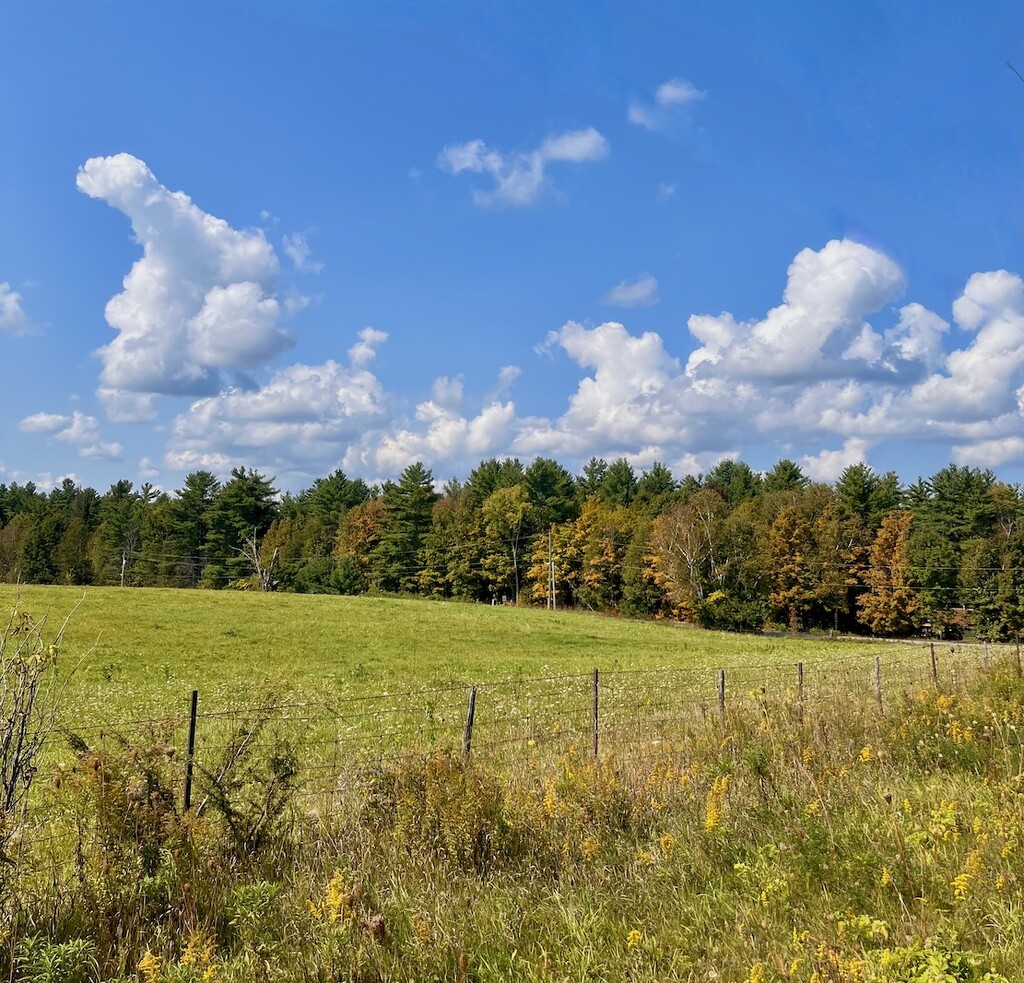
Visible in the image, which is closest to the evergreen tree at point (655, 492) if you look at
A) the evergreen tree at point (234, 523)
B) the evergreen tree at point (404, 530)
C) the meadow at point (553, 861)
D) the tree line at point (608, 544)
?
the tree line at point (608, 544)

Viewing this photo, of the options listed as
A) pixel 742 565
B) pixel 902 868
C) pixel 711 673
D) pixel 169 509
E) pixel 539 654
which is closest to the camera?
pixel 902 868

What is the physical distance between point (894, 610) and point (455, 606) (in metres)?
→ 40.0

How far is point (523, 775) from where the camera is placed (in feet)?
25.3

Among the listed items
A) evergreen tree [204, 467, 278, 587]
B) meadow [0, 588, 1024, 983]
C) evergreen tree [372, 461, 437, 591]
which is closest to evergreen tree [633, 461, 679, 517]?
evergreen tree [372, 461, 437, 591]

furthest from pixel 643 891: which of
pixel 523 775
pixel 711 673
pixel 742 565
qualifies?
pixel 742 565

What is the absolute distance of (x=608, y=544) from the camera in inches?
2879

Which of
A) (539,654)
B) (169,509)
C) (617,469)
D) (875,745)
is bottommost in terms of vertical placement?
(539,654)

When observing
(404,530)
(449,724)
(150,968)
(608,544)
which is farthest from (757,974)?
(404,530)

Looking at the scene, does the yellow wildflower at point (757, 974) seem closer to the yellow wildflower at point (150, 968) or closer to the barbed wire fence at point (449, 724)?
the yellow wildflower at point (150, 968)

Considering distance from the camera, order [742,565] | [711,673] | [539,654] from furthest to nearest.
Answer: [742,565], [539,654], [711,673]

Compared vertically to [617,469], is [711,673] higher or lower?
lower

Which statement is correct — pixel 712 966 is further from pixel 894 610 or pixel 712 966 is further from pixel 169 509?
pixel 169 509

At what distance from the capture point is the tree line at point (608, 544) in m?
63.7

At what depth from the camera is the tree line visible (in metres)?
63.7
